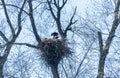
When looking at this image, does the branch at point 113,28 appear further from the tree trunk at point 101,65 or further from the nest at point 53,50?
the nest at point 53,50

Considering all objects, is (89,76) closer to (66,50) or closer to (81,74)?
(81,74)

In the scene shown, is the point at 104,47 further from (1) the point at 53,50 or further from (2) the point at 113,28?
(1) the point at 53,50

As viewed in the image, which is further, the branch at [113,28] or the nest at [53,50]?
the nest at [53,50]

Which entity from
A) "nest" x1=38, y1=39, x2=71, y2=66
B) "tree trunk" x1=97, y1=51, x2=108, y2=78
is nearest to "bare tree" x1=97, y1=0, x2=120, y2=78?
"tree trunk" x1=97, y1=51, x2=108, y2=78

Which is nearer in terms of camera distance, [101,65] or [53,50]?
[101,65]

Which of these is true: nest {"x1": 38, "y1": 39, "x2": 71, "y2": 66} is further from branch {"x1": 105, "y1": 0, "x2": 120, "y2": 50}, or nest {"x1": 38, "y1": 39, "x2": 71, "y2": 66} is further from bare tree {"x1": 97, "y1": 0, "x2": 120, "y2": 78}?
branch {"x1": 105, "y1": 0, "x2": 120, "y2": 50}

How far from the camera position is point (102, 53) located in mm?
12633

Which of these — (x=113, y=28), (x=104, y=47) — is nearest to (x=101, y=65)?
(x=104, y=47)

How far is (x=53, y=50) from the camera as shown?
14.1 meters

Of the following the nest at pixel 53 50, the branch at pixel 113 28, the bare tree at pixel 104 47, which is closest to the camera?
the bare tree at pixel 104 47

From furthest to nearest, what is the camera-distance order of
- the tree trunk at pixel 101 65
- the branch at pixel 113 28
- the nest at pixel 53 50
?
1. the nest at pixel 53 50
2. the branch at pixel 113 28
3. the tree trunk at pixel 101 65

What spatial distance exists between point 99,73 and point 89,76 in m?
6.98

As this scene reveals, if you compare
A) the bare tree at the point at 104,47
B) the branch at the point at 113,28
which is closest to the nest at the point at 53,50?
the bare tree at the point at 104,47

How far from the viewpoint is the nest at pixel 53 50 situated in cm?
1408
